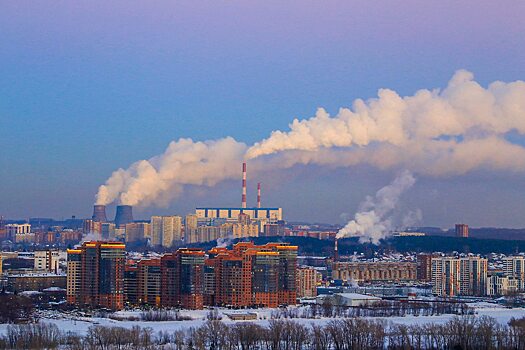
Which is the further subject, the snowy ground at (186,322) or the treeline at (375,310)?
the treeline at (375,310)

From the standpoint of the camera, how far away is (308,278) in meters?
34.5

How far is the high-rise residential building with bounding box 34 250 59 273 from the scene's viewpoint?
127 feet

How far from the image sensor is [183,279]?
28859mm

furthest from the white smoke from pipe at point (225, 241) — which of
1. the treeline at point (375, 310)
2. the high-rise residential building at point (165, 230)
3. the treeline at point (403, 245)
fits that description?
the treeline at point (375, 310)

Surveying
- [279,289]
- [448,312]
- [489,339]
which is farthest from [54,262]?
[489,339]

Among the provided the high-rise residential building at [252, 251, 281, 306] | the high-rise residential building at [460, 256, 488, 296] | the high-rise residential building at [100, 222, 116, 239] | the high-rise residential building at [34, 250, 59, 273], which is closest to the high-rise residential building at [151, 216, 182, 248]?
the high-rise residential building at [100, 222, 116, 239]

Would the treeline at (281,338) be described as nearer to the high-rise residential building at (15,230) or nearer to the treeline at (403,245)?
the treeline at (403,245)

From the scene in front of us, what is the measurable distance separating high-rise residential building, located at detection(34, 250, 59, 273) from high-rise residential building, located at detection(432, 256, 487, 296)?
11.4 m

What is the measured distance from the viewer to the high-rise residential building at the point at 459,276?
35.8 metres

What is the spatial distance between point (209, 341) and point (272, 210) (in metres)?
43.1

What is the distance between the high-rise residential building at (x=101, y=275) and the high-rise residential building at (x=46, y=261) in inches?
359

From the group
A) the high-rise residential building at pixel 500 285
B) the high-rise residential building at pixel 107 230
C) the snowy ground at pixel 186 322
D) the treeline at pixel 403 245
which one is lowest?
the snowy ground at pixel 186 322

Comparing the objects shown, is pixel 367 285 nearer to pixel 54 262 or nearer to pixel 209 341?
pixel 54 262

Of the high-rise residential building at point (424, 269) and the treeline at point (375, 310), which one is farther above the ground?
the high-rise residential building at point (424, 269)
